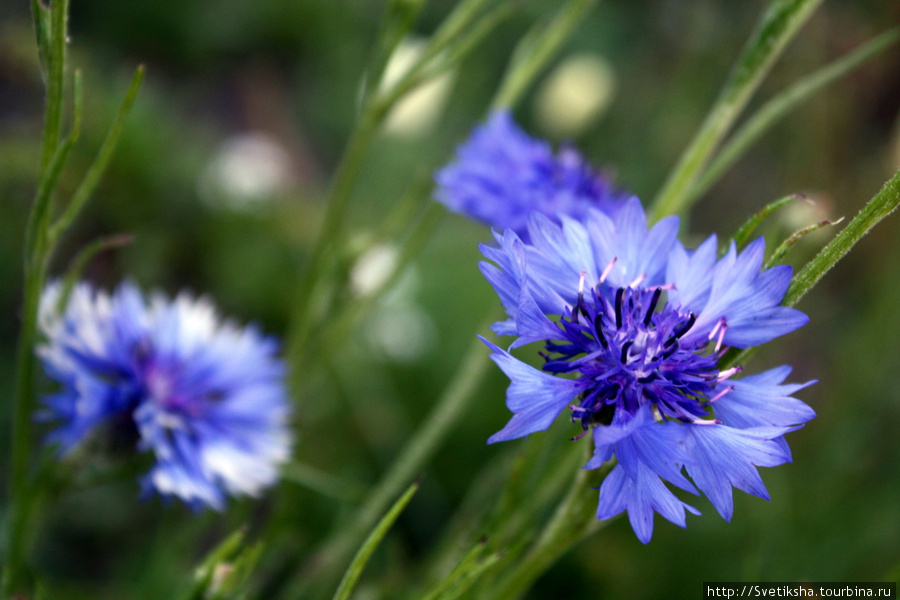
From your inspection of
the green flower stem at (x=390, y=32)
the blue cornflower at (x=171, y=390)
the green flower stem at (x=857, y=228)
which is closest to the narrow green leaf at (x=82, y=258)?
the blue cornflower at (x=171, y=390)

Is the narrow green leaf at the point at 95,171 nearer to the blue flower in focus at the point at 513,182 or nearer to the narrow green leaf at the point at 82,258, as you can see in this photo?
the narrow green leaf at the point at 82,258

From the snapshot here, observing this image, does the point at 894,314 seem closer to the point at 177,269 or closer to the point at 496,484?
the point at 496,484

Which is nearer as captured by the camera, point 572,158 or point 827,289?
point 572,158

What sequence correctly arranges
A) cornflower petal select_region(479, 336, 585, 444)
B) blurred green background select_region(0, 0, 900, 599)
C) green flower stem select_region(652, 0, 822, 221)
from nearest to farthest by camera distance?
cornflower petal select_region(479, 336, 585, 444)
green flower stem select_region(652, 0, 822, 221)
blurred green background select_region(0, 0, 900, 599)

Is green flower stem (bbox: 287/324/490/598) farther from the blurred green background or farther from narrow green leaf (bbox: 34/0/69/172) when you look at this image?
narrow green leaf (bbox: 34/0/69/172)

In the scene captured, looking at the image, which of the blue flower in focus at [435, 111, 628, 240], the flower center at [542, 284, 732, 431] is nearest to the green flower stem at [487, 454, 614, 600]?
the flower center at [542, 284, 732, 431]

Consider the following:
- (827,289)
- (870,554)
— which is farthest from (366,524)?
(827,289)

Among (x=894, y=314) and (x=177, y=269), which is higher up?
(x=894, y=314)
